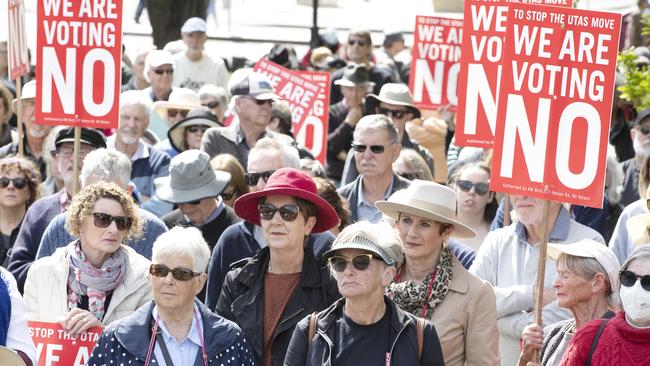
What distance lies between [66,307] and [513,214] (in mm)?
3090

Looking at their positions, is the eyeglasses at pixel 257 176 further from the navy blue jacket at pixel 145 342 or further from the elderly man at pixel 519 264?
the navy blue jacket at pixel 145 342

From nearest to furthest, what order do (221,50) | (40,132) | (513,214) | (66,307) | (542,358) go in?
(542,358)
(66,307)
(513,214)
(40,132)
(221,50)

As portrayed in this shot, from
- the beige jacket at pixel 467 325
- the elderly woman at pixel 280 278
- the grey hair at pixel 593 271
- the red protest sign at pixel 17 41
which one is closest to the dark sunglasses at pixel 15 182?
the red protest sign at pixel 17 41

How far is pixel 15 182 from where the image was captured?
32.2ft

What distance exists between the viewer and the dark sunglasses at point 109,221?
7.56 m

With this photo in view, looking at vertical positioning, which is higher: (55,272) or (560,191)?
(560,191)

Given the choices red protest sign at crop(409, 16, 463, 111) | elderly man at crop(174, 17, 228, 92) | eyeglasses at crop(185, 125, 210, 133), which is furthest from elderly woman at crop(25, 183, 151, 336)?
elderly man at crop(174, 17, 228, 92)

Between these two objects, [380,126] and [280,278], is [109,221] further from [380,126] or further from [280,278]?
[380,126]

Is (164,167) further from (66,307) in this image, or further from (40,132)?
(66,307)

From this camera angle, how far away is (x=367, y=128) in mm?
9898

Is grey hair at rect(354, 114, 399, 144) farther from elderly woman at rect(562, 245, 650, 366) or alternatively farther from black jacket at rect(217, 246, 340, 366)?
elderly woman at rect(562, 245, 650, 366)

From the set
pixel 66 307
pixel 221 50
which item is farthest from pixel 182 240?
pixel 221 50

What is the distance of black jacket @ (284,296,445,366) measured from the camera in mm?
6445

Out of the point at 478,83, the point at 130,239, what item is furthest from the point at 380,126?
the point at 130,239
